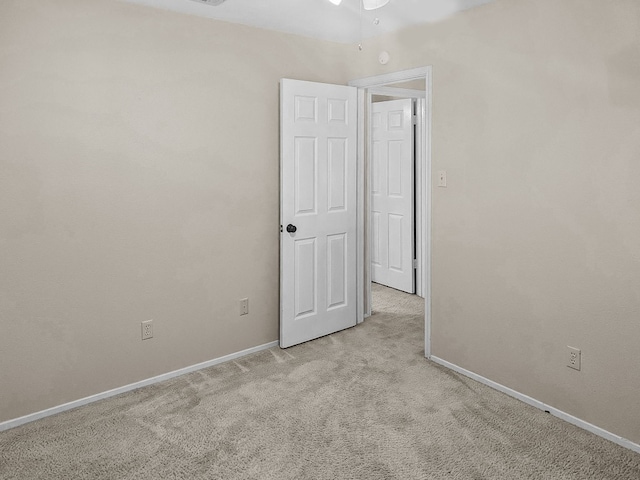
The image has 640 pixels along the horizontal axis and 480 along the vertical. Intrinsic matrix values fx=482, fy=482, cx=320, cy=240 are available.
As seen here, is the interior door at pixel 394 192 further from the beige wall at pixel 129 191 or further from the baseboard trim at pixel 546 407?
the baseboard trim at pixel 546 407

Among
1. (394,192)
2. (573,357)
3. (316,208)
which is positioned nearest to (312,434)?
(573,357)

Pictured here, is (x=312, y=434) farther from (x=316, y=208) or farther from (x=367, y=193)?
(x=367, y=193)

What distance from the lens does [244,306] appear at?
3.51 m

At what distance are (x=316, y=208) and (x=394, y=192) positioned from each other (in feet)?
5.44

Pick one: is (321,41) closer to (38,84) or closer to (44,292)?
(38,84)

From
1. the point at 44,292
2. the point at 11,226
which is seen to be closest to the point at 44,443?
the point at 44,292

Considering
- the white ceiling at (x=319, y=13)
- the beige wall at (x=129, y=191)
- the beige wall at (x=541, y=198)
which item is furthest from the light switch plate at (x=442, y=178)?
the beige wall at (x=129, y=191)

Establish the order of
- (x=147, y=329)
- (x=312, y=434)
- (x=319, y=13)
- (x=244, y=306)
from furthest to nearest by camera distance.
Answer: (x=244, y=306), (x=319, y=13), (x=147, y=329), (x=312, y=434)

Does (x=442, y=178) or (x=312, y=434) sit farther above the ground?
(x=442, y=178)

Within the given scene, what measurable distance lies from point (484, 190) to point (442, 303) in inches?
33.1

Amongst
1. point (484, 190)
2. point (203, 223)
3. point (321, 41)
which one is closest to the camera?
point (484, 190)

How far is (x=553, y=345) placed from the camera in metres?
2.67

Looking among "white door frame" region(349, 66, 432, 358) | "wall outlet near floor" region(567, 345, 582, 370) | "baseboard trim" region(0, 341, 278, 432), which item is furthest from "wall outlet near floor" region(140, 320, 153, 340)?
"wall outlet near floor" region(567, 345, 582, 370)

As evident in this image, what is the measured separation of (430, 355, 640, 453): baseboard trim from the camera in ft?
7.84
